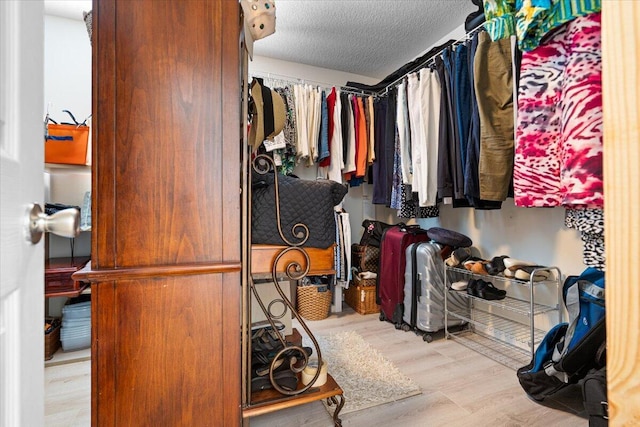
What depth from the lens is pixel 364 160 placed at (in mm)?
2500

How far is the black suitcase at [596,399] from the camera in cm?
100

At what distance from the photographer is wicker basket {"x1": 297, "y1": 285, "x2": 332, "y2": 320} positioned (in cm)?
238

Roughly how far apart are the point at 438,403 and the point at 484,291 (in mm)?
742

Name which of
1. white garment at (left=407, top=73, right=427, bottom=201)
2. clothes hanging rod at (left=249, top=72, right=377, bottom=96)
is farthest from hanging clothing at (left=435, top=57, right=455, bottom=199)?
clothes hanging rod at (left=249, top=72, right=377, bottom=96)

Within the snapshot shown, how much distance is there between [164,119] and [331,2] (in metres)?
1.82

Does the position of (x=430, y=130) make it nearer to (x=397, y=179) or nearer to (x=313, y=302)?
(x=397, y=179)

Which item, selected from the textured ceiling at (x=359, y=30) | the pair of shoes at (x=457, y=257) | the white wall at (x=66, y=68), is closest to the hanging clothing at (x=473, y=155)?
the pair of shoes at (x=457, y=257)

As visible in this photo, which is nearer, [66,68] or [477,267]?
[477,267]

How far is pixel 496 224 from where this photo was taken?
2027mm

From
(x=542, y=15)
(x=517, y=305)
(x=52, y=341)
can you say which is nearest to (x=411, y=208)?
(x=517, y=305)

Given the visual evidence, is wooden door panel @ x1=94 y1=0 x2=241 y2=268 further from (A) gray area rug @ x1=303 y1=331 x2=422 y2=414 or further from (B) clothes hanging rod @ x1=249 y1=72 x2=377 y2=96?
(B) clothes hanging rod @ x1=249 y1=72 x2=377 y2=96

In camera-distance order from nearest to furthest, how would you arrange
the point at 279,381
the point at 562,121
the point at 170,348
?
the point at 170,348 < the point at 562,121 < the point at 279,381

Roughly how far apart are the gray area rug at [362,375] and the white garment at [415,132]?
3.64ft

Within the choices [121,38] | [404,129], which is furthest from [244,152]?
[404,129]
